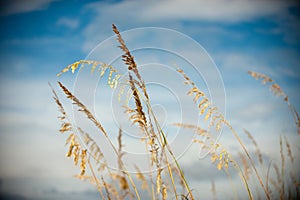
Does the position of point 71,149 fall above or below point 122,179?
above

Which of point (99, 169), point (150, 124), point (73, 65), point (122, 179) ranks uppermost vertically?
point (73, 65)

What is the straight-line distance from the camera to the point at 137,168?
2.47 meters

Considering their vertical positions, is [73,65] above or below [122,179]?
above

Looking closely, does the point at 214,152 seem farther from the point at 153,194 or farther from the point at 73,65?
the point at 73,65

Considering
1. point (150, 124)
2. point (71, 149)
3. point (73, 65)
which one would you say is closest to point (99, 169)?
point (71, 149)

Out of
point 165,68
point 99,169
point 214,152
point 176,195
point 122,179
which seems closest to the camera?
point 122,179

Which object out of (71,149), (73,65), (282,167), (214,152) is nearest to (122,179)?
(71,149)

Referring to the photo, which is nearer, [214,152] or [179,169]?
[179,169]

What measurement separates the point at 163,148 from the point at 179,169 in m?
0.21

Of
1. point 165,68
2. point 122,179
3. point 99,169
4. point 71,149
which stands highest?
point 165,68

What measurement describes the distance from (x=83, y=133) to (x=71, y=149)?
0.15 meters

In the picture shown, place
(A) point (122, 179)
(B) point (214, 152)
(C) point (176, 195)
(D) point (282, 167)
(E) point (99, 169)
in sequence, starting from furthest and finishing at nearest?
(D) point (282, 167)
(B) point (214, 152)
(C) point (176, 195)
(E) point (99, 169)
(A) point (122, 179)

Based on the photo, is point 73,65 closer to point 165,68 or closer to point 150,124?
point 150,124

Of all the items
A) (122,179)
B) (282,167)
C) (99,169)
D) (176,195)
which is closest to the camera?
(122,179)
